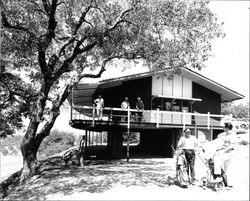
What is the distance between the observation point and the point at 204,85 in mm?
24625

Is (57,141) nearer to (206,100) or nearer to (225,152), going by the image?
(206,100)

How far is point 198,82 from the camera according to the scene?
24266 millimetres

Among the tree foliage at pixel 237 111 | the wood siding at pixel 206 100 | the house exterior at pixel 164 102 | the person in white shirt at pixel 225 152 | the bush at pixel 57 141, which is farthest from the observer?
the tree foliage at pixel 237 111

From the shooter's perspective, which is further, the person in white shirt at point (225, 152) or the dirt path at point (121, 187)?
the person in white shirt at point (225, 152)

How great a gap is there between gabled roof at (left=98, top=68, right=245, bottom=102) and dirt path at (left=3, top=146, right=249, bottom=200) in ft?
27.1

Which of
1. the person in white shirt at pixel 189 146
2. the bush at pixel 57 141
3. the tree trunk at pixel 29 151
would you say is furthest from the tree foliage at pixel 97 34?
the bush at pixel 57 141

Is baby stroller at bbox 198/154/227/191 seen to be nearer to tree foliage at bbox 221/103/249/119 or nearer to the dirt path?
the dirt path

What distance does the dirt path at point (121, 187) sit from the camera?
877 centimetres

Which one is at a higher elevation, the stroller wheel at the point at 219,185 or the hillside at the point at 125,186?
the stroller wheel at the point at 219,185

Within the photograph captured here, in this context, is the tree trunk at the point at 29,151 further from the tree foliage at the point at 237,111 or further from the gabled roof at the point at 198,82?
the tree foliage at the point at 237,111

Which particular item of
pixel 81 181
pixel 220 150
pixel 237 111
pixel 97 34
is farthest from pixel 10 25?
pixel 237 111

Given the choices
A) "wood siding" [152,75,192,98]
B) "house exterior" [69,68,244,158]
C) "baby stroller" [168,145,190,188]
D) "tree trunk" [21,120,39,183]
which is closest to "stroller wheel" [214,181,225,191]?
"baby stroller" [168,145,190,188]

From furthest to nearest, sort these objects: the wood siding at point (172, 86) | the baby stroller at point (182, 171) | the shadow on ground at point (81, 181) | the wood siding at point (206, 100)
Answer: the wood siding at point (206, 100), the wood siding at point (172, 86), the shadow on ground at point (81, 181), the baby stroller at point (182, 171)

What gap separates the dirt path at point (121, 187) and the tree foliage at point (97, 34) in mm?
2761
